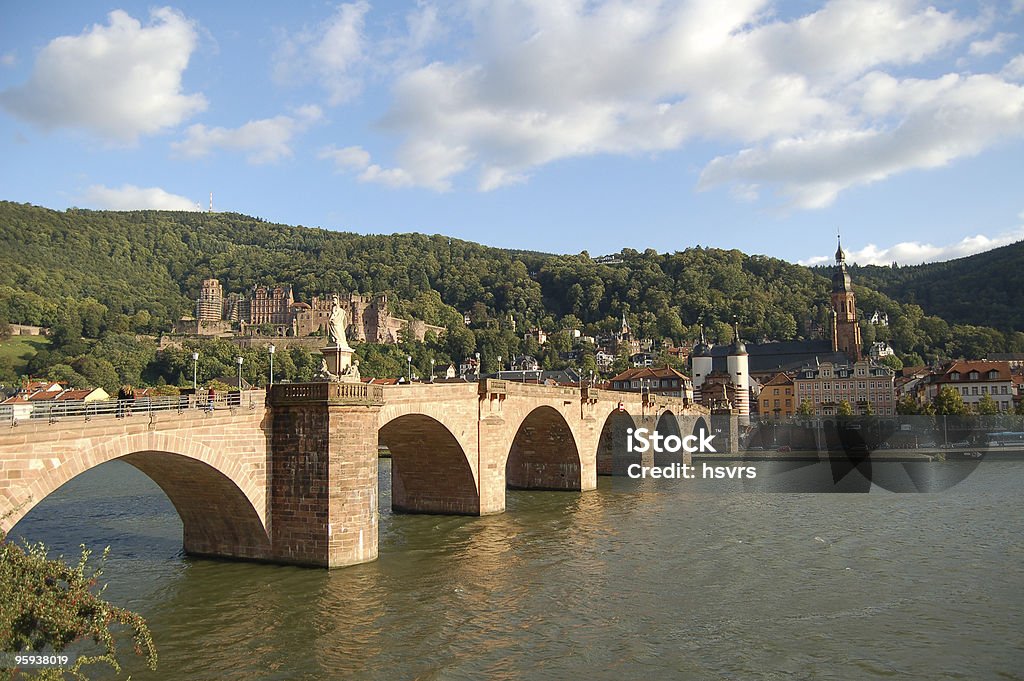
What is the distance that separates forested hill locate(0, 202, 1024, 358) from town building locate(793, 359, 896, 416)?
41615 millimetres

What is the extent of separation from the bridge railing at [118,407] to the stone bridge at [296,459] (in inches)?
10.6

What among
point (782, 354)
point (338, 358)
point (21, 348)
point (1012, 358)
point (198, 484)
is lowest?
point (198, 484)

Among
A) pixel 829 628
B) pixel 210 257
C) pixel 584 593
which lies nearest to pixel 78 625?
pixel 584 593

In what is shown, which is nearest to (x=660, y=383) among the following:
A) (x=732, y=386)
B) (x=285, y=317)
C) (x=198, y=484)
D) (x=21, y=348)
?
(x=732, y=386)

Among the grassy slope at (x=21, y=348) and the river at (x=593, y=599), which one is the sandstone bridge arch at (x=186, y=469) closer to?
the river at (x=593, y=599)

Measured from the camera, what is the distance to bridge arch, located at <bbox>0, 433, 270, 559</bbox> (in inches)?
661

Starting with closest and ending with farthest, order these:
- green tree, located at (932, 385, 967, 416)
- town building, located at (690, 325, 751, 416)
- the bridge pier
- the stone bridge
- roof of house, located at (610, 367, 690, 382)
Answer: the stone bridge, the bridge pier, green tree, located at (932, 385, 967, 416), town building, located at (690, 325, 751, 416), roof of house, located at (610, 367, 690, 382)

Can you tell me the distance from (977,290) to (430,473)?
13883 cm

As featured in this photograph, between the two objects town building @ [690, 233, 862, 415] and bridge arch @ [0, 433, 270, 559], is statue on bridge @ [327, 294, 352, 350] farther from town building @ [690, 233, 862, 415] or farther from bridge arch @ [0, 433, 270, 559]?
town building @ [690, 233, 862, 415]

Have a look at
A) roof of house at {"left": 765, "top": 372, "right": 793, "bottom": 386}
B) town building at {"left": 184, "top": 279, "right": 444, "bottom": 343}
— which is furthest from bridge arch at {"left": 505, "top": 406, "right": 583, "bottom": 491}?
town building at {"left": 184, "top": 279, "right": 444, "bottom": 343}

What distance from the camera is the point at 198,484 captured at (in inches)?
830

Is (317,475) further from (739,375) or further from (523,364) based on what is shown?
(523,364)

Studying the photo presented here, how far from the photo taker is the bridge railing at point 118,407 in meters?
16.4

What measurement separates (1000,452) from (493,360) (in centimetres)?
8477
